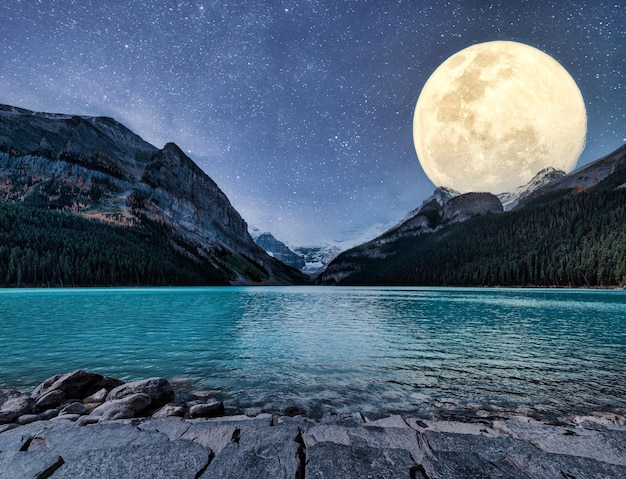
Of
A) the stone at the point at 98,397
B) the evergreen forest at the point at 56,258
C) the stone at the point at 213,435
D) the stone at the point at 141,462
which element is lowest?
the stone at the point at 98,397

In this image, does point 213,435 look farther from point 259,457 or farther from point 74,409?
point 74,409

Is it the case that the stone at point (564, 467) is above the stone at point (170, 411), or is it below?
above

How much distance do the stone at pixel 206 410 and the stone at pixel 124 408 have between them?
1885 millimetres

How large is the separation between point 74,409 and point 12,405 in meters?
2.03

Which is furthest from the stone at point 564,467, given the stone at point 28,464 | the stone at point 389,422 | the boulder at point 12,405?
the boulder at point 12,405

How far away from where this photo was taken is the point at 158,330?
32375mm

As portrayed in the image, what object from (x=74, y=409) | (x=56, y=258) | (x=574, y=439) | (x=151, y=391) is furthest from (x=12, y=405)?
(x=56, y=258)

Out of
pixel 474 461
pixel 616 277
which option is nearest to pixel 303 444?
pixel 474 461

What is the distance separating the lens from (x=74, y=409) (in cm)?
1089

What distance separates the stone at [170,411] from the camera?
10430 millimetres

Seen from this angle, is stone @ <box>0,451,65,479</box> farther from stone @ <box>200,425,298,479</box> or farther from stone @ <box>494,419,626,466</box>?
stone @ <box>494,419,626,466</box>

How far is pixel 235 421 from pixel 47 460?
14.5 ft

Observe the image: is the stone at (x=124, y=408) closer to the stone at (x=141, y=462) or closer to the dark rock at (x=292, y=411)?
the stone at (x=141, y=462)

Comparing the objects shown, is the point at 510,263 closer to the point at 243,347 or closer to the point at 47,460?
the point at 243,347
